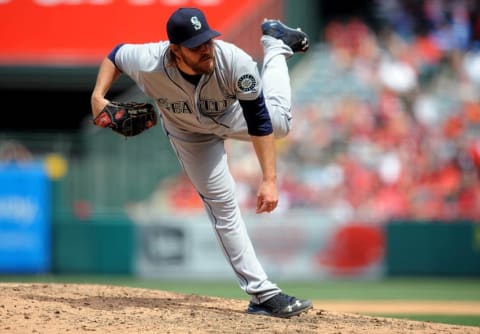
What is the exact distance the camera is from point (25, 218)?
12.2 m

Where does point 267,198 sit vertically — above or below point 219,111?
below

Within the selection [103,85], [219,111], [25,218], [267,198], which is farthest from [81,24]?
[267,198]

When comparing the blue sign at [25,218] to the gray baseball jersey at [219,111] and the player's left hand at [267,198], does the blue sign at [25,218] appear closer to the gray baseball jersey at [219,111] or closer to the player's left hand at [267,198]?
the gray baseball jersey at [219,111]

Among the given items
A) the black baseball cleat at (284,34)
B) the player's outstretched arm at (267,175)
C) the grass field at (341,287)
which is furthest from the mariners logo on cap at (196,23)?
the grass field at (341,287)

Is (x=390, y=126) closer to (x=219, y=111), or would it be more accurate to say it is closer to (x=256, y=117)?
(x=219, y=111)

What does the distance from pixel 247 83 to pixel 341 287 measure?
6429 mm

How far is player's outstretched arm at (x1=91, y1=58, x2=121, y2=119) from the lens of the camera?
17.2 feet

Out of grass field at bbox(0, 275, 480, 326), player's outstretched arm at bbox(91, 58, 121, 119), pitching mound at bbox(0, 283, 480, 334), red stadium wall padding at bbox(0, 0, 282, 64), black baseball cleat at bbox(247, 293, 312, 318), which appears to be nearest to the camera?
pitching mound at bbox(0, 283, 480, 334)

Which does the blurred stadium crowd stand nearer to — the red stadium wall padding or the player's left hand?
the red stadium wall padding

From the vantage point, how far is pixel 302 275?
1210 cm

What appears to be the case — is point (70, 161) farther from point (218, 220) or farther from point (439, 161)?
point (218, 220)

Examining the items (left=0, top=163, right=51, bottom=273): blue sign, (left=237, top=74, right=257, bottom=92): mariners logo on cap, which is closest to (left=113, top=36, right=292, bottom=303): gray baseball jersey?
(left=237, top=74, right=257, bottom=92): mariners logo on cap

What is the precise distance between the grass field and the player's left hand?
13.9ft

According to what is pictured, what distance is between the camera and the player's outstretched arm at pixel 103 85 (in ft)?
17.2
